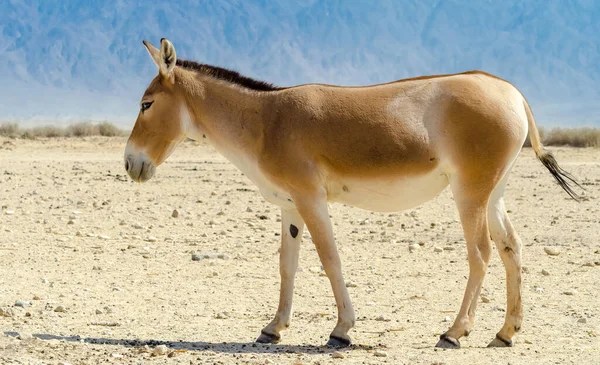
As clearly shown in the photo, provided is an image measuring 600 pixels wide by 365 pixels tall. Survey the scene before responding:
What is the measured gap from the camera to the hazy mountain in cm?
16512

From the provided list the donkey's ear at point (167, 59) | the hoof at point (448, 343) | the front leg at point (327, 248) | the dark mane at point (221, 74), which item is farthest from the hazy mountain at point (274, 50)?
the hoof at point (448, 343)

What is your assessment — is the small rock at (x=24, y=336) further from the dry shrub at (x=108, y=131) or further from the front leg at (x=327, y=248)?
the dry shrub at (x=108, y=131)

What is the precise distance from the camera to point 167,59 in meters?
9.11

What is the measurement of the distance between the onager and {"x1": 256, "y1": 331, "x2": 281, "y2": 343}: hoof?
0.02m

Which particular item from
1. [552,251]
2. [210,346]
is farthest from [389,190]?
[552,251]

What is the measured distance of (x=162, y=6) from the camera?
19338 cm

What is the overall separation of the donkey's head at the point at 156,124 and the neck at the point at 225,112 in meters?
0.12

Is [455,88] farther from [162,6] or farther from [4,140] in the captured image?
[162,6]

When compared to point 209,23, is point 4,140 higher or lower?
lower

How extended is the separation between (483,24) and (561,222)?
188 metres

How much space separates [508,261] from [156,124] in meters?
3.41

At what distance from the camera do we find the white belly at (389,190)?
27.8 feet

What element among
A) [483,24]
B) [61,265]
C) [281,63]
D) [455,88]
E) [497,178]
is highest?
[483,24]

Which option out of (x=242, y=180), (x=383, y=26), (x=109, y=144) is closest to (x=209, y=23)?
(x=383, y=26)
